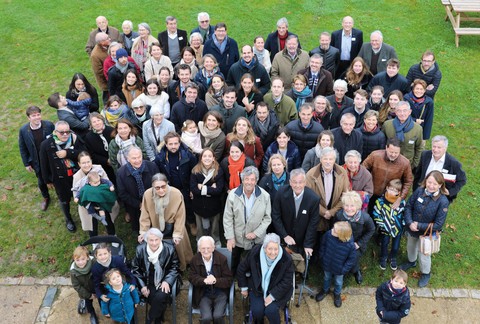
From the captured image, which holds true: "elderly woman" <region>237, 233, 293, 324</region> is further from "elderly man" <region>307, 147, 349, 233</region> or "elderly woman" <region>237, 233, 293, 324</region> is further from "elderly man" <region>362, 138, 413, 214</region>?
"elderly man" <region>362, 138, 413, 214</region>

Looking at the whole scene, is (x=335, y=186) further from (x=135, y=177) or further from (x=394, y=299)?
(x=135, y=177)

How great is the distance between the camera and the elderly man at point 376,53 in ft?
31.4

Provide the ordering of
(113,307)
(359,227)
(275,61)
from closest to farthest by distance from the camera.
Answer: (113,307) → (359,227) → (275,61)

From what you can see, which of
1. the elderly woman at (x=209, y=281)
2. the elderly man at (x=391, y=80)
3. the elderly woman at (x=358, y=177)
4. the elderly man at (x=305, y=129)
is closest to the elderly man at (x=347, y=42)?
the elderly man at (x=391, y=80)

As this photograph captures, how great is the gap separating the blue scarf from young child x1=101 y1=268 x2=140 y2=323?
5228mm

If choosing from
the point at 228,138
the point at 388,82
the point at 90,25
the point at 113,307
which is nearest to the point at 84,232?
the point at 113,307

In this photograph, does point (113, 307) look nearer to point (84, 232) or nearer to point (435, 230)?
point (84, 232)

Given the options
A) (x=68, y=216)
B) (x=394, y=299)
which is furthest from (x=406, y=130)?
(x=68, y=216)

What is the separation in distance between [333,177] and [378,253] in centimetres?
196

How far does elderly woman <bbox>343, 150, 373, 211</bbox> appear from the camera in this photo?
6613 mm

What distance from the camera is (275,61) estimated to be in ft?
31.1

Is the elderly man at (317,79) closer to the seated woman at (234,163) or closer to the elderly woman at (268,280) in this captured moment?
the seated woman at (234,163)

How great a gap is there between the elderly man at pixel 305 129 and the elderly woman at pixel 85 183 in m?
3.45

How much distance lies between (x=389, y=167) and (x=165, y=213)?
12.6ft
